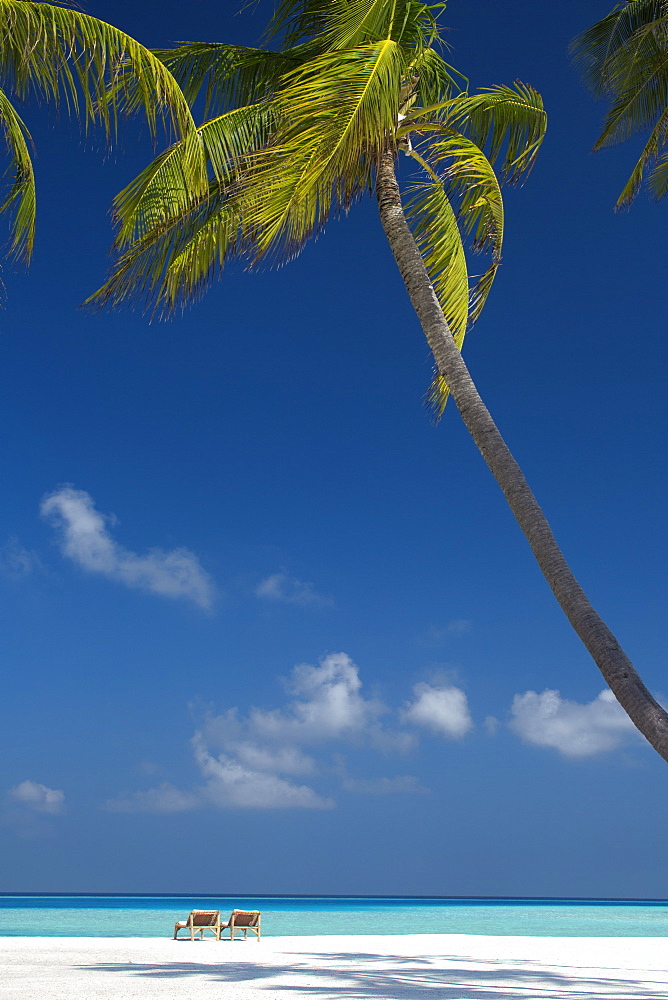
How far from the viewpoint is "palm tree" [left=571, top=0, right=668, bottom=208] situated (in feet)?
30.0

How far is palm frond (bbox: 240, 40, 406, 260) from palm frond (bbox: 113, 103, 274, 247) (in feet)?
2.47

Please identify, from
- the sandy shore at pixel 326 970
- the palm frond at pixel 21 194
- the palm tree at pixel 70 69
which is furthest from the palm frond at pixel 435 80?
the sandy shore at pixel 326 970

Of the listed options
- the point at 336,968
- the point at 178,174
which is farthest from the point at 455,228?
the point at 336,968

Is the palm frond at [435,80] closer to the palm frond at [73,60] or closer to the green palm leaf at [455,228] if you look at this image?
the green palm leaf at [455,228]

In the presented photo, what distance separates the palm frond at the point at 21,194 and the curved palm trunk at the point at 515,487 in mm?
2832

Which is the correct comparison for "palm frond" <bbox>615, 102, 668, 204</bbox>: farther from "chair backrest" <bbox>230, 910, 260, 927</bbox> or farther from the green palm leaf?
"chair backrest" <bbox>230, 910, 260, 927</bbox>

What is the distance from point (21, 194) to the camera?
22.8 feet

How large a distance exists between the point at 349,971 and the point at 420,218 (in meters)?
10.3

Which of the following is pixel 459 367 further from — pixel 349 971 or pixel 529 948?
pixel 529 948

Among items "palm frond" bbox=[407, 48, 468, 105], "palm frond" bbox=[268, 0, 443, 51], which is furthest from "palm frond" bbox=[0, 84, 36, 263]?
"palm frond" bbox=[407, 48, 468, 105]

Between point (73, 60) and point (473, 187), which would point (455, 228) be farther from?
point (73, 60)

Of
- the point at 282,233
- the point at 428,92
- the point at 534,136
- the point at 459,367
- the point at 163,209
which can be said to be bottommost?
the point at 459,367

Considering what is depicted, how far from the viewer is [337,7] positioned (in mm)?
8094

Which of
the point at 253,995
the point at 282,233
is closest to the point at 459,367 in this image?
the point at 282,233
